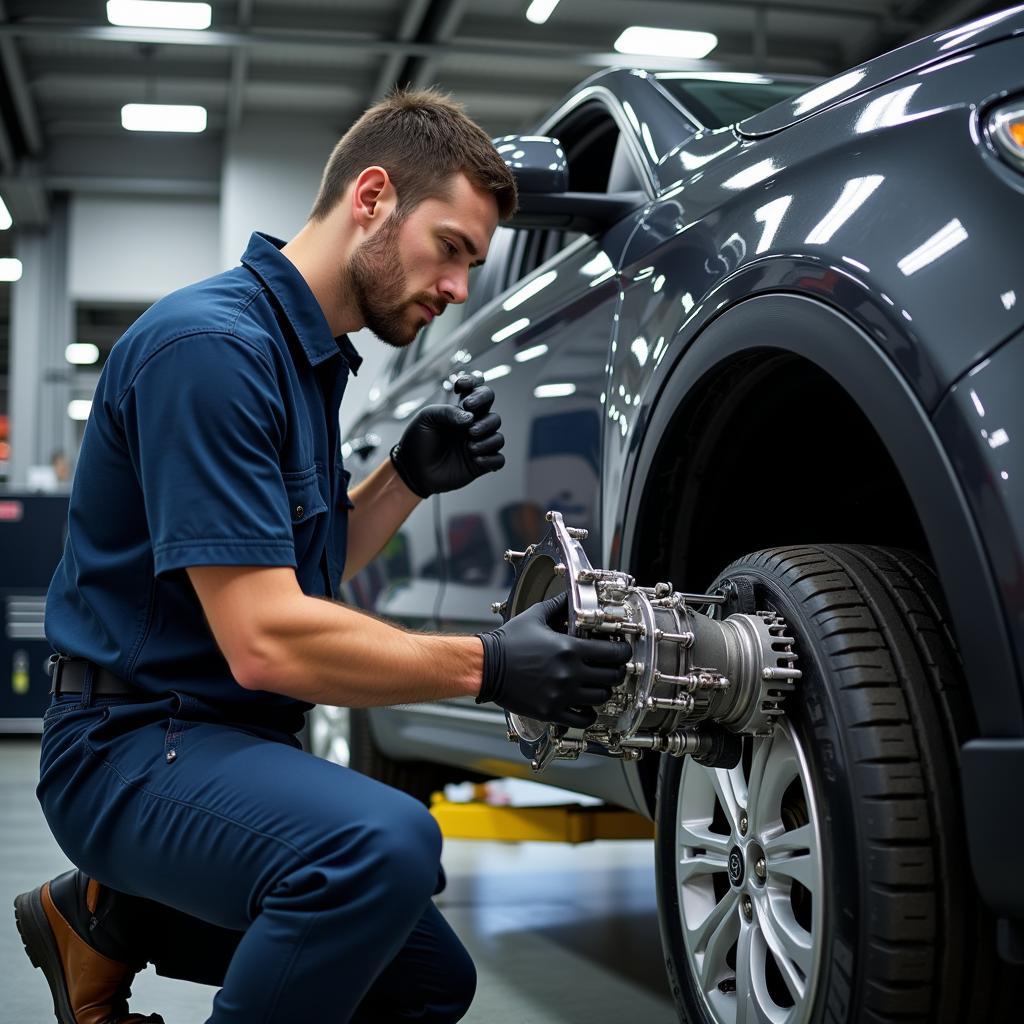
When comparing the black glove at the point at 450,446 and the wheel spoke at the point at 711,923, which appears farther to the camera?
the black glove at the point at 450,446

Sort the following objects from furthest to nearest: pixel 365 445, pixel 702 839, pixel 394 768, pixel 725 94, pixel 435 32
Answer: pixel 435 32 < pixel 365 445 < pixel 394 768 < pixel 725 94 < pixel 702 839

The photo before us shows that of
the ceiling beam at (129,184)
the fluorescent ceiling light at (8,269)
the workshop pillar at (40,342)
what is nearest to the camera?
the ceiling beam at (129,184)

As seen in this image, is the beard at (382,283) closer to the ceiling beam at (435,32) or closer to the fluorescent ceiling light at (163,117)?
the ceiling beam at (435,32)

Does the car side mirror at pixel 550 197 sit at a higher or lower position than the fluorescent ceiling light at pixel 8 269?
lower

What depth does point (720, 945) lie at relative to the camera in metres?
1.53

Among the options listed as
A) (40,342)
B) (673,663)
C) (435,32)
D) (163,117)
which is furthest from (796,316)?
(40,342)

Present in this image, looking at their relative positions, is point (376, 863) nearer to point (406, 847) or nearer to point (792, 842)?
point (406, 847)

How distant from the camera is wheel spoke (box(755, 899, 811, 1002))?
1.35 metres

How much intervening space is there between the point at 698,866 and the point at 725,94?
1.36 metres

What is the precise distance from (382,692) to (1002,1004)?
0.68 metres

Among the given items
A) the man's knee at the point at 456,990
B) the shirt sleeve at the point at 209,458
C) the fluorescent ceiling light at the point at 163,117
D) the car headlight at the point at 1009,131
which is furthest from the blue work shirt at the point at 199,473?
the fluorescent ceiling light at the point at 163,117

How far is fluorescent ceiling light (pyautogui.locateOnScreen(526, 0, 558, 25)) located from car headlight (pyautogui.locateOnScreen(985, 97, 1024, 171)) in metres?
8.77

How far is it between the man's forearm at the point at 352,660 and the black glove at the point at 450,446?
0.58 meters

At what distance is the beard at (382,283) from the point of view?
1.67 metres
